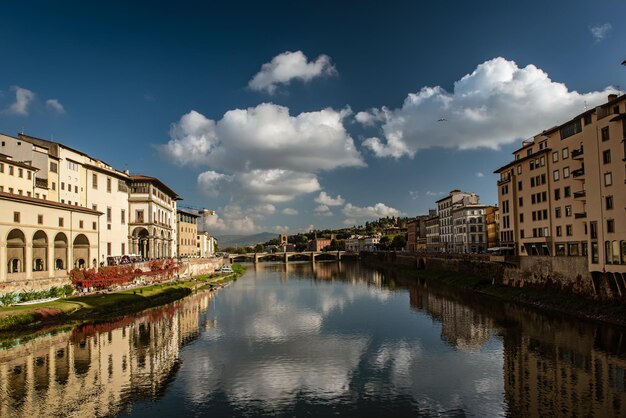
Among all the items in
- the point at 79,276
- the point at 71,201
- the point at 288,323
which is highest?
the point at 71,201

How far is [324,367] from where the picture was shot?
91.4 ft

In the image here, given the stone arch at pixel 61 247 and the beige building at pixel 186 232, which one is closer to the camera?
the stone arch at pixel 61 247

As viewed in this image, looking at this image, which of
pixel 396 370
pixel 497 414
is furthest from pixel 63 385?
pixel 497 414

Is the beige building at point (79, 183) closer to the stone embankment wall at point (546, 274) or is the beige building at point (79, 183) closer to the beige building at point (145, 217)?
the beige building at point (145, 217)

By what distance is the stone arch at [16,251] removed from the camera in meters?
44.3

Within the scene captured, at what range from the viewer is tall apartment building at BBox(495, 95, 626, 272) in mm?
36438

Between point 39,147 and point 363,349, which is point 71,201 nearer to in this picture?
point 39,147

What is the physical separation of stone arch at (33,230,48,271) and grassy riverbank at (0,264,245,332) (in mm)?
5804

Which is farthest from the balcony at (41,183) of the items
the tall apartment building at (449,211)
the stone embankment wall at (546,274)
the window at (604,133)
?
the tall apartment building at (449,211)

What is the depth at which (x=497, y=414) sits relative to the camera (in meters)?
20.3

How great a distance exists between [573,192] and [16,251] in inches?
2438

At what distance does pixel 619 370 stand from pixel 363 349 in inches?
621

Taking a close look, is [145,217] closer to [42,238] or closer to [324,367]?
[42,238]

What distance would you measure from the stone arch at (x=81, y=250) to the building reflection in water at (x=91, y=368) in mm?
17986
